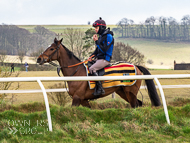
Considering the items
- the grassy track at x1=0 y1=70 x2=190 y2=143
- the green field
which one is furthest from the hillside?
the grassy track at x1=0 y1=70 x2=190 y2=143

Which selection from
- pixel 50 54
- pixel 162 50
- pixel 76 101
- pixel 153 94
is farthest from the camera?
pixel 162 50

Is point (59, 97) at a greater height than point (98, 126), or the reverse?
point (98, 126)

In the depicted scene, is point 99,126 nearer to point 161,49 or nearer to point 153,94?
point 153,94

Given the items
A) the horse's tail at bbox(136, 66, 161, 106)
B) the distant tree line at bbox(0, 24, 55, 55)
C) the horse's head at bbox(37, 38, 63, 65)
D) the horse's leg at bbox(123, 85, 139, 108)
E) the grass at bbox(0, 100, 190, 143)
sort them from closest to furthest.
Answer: the grass at bbox(0, 100, 190, 143) → the horse's tail at bbox(136, 66, 161, 106) → the horse's leg at bbox(123, 85, 139, 108) → the horse's head at bbox(37, 38, 63, 65) → the distant tree line at bbox(0, 24, 55, 55)

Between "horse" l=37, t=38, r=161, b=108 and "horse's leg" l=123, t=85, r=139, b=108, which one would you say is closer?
"horse" l=37, t=38, r=161, b=108

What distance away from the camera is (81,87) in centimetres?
480

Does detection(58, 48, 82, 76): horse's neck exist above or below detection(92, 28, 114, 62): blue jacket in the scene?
below

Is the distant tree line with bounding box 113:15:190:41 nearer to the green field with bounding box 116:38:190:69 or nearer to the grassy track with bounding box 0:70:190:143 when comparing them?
the green field with bounding box 116:38:190:69

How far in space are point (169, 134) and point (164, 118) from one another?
371mm

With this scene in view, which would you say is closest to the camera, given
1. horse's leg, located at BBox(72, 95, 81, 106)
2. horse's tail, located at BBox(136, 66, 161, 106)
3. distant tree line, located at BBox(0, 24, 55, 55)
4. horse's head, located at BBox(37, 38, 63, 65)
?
horse's tail, located at BBox(136, 66, 161, 106)

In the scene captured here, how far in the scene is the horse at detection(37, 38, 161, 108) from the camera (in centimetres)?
470

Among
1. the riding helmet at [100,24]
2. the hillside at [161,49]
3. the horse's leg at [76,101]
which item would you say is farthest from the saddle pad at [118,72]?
the hillside at [161,49]

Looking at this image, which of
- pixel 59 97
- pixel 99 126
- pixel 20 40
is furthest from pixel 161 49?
pixel 99 126

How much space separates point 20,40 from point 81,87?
6665 centimetres
